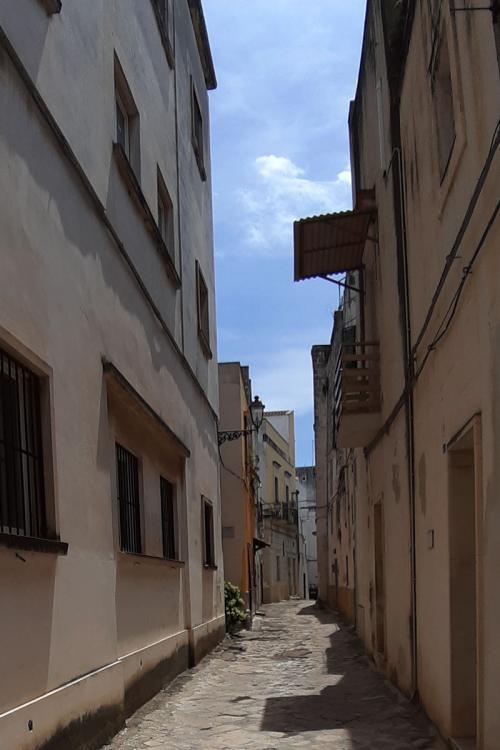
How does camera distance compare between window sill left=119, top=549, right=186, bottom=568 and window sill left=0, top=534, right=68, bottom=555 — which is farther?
window sill left=119, top=549, right=186, bottom=568

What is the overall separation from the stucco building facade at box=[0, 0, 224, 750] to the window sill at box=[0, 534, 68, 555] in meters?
0.02

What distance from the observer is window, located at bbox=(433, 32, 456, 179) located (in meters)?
5.98

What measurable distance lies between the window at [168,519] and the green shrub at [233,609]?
20.3ft

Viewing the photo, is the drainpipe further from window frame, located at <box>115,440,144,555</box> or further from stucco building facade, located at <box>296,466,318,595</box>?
stucco building facade, located at <box>296,466,318,595</box>

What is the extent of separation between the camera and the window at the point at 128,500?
310 inches

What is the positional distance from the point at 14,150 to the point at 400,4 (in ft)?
18.3

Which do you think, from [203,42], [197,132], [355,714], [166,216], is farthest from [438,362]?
[203,42]

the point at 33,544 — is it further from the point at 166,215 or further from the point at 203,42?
the point at 203,42

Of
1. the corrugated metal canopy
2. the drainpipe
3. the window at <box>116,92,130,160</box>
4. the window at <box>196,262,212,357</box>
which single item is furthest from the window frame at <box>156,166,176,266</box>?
the drainpipe

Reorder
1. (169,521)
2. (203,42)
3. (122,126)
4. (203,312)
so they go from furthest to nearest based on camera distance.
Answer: (203,42), (203,312), (169,521), (122,126)

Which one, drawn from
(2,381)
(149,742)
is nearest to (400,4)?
(2,381)

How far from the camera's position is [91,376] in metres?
6.38

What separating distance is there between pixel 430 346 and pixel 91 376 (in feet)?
8.58

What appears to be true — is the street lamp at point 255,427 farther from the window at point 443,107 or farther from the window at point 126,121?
the window at point 443,107
